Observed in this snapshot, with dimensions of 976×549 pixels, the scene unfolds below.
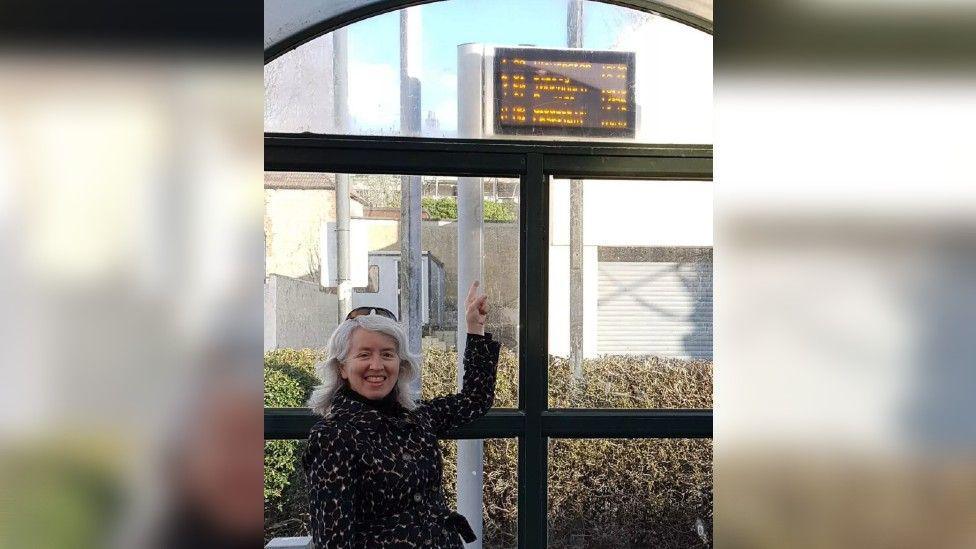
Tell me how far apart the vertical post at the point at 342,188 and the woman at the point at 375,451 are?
0.79m

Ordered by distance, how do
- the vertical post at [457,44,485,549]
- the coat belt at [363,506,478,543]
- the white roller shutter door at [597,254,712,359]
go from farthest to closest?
1. the white roller shutter door at [597,254,712,359]
2. the vertical post at [457,44,485,549]
3. the coat belt at [363,506,478,543]

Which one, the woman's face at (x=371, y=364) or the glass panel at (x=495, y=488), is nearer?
the woman's face at (x=371, y=364)

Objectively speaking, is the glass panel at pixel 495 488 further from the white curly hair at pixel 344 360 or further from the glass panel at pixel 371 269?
the white curly hair at pixel 344 360

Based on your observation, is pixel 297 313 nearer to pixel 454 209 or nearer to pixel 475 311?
pixel 454 209

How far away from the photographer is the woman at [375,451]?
2.61m

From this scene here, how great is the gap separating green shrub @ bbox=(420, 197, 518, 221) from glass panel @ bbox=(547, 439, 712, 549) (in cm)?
96

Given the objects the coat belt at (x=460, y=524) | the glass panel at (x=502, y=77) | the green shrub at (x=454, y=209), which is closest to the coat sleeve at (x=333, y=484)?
the coat belt at (x=460, y=524)

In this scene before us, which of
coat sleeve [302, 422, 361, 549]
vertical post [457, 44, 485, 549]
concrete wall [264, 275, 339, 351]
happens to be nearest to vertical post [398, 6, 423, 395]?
vertical post [457, 44, 485, 549]

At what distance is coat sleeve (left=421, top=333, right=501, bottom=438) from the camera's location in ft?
10.5

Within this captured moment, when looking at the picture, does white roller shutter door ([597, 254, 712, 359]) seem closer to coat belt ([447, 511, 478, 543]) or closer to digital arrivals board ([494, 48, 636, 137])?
digital arrivals board ([494, 48, 636, 137])

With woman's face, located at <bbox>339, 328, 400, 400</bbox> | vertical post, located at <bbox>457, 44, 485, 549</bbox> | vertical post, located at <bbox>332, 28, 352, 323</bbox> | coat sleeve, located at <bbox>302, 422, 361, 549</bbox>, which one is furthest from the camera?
vertical post, located at <bbox>457, 44, 485, 549</bbox>

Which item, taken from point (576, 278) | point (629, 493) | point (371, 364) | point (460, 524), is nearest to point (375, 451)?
point (371, 364)
